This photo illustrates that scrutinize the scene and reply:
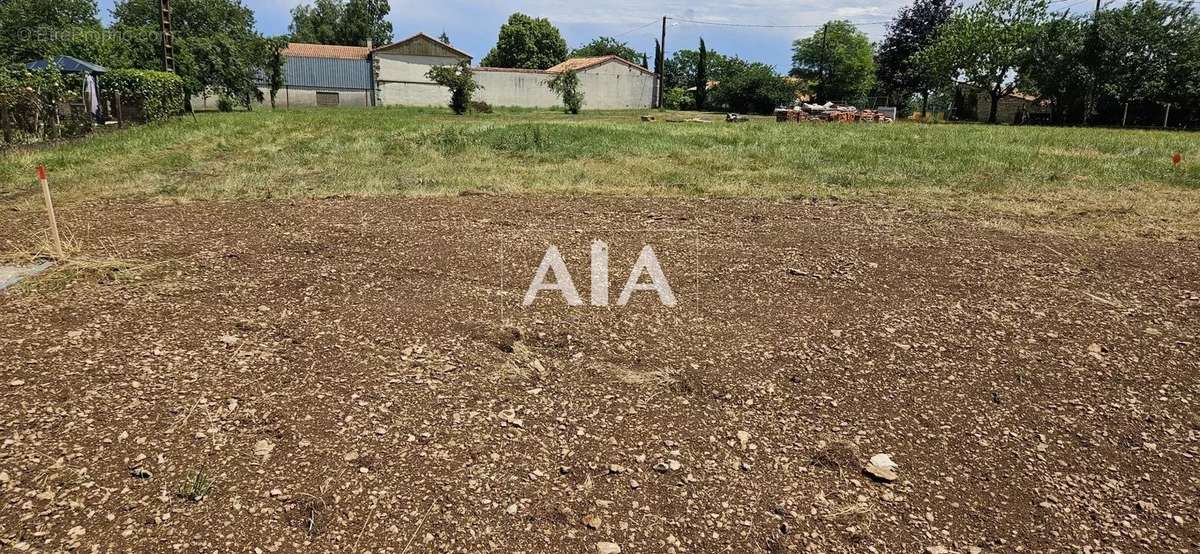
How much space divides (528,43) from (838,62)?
2956 centimetres

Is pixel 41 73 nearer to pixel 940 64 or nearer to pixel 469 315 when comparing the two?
pixel 469 315

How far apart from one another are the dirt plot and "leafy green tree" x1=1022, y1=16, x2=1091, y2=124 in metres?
33.8

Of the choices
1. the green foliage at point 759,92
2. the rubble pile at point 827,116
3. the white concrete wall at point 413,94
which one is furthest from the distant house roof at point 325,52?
the rubble pile at point 827,116

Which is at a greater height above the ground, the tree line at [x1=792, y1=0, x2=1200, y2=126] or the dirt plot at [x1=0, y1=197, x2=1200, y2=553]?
the tree line at [x1=792, y1=0, x2=1200, y2=126]

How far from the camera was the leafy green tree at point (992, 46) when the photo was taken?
37.8 metres

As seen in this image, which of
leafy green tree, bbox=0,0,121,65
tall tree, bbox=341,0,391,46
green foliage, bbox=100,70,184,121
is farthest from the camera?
tall tree, bbox=341,0,391,46

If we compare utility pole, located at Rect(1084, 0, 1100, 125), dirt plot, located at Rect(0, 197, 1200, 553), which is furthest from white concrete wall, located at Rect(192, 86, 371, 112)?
dirt plot, located at Rect(0, 197, 1200, 553)

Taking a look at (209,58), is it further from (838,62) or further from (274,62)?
(838,62)

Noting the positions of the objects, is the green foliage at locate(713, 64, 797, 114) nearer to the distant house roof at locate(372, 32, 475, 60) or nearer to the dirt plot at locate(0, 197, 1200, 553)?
the distant house roof at locate(372, 32, 475, 60)

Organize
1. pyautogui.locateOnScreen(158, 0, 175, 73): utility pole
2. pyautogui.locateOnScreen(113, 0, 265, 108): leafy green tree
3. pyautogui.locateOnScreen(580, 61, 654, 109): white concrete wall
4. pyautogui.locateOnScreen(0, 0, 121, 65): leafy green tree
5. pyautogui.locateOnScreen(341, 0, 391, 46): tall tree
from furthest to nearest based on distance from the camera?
pyautogui.locateOnScreen(341, 0, 391, 46): tall tree < pyautogui.locateOnScreen(580, 61, 654, 109): white concrete wall < pyautogui.locateOnScreen(113, 0, 265, 108): leafy green tree < pyautogui.locateOnScreen(0, 0, 121, 65): leafy green tree < pyautogui.locateOnScreen(158, 0, 175, 73): utility pole

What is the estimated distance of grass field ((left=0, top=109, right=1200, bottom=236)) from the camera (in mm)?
9508

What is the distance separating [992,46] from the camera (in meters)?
38.4

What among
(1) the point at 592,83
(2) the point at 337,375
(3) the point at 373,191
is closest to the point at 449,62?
(1) the point at 592,83

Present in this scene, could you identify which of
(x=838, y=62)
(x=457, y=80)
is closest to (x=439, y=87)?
(x=457, y=80)
